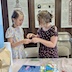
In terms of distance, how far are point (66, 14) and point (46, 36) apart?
156 cm

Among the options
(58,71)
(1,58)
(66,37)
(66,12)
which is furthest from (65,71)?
(66,12)

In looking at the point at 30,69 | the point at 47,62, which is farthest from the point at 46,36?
the point at 30,69

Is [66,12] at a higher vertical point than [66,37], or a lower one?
higher

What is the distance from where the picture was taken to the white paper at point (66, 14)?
2.86 metres

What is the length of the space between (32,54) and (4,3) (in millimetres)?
1224

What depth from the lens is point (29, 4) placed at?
294 centimetres

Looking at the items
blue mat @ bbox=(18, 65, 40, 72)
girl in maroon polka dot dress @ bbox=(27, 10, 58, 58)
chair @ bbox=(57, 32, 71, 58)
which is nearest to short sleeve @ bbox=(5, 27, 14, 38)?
girl in maroon polka dot dress @ bbox=(27, 10, 58, 58)

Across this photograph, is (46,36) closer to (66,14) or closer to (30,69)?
(30,69)

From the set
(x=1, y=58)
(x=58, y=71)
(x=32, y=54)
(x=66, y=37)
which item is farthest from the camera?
(x=66, y=37)

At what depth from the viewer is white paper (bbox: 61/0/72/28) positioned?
2859mm

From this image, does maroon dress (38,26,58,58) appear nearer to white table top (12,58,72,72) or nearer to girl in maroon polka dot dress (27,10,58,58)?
girl in maroon polka dot dress (27,10,58,58)

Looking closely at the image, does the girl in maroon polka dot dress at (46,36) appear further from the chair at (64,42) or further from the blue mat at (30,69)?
the chair at (64,42)

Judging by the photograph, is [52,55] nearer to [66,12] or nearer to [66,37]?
[66,37]

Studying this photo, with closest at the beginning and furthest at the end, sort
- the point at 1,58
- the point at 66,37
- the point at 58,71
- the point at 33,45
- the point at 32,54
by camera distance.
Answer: the point at 1,58, the point at 58,71, the point at 32,54, the point at 66,37, the point at 33,45
